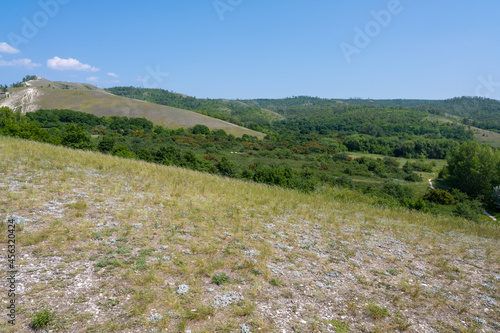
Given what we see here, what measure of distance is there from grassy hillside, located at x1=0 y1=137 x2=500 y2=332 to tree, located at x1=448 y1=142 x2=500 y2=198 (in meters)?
76.5

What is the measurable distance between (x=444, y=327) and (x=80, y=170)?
15690 mm

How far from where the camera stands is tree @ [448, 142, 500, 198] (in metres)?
70.4

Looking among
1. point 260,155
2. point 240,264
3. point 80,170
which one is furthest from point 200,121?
point 240,264

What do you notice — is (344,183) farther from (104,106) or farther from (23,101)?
(23,101)

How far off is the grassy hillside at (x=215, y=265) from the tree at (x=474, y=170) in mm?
76481

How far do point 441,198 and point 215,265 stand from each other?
67367 mm

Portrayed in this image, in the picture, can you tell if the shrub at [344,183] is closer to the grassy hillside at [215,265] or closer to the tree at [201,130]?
the grassy hillside at [215,265]

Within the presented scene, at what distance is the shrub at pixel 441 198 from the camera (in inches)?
2271

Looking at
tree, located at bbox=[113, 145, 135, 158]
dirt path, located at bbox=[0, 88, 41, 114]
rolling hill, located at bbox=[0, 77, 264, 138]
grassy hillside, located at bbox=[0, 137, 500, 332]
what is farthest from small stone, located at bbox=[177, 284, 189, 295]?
dirt path, located at bbox=[0, 88, 41, 114]

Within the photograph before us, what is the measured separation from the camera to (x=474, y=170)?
72500 mm

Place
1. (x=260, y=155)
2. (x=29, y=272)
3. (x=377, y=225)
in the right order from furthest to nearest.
A: (x=260, y=155) → (x=377, y=225) → (x=29, y=272)

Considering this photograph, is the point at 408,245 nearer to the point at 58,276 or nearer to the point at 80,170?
the point at 58,276

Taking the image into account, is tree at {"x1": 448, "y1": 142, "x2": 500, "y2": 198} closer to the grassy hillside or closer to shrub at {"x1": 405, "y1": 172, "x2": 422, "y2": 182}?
shrub at {"x1": 405, "y1": 172, "x2": 422, "y2": 182}

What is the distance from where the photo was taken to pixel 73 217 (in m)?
8.30
